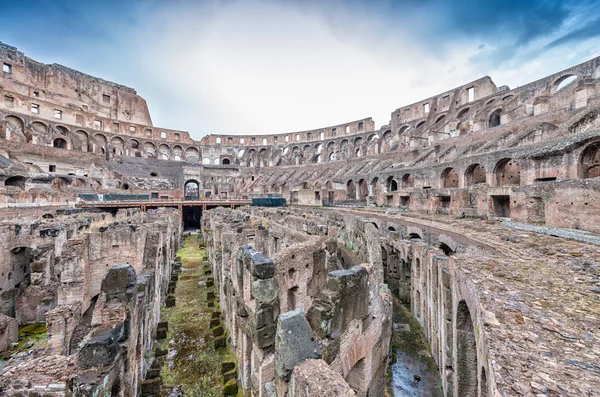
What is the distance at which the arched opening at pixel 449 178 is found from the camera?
23.0m

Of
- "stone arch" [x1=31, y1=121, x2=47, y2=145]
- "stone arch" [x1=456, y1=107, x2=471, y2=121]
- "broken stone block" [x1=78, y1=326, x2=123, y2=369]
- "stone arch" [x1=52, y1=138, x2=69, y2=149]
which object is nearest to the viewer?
"broken stone block" [x1=78, y1=326, x2=123, y2=369]

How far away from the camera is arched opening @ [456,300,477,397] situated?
4.77 metres

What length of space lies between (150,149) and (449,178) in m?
54.4

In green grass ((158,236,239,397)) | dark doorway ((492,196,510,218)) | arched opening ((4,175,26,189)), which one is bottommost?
green grass ((158,236,239,397))

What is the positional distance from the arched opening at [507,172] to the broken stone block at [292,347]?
21495 millimetres

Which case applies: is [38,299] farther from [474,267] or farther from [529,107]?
[529,107]

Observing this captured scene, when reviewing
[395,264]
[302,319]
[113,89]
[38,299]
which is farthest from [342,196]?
[113,89]

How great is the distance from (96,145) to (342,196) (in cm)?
4339

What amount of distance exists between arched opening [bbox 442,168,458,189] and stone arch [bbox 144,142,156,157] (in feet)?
175

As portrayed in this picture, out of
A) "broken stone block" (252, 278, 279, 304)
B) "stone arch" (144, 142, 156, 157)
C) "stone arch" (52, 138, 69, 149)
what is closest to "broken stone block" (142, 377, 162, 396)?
"broken stone block" (252, 278, 279, 304)

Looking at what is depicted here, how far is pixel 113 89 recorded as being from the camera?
185ft

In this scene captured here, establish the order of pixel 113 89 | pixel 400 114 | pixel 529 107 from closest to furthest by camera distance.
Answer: pixel 529 107 → pixel 400 114 → pixel 113 89

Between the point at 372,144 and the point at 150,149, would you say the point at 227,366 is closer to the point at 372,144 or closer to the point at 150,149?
the point at 372,144

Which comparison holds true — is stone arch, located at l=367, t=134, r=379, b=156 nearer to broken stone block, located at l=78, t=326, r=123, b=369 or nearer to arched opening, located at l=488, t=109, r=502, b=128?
arched opening, located at l=488, t=109, r=502, b=128
